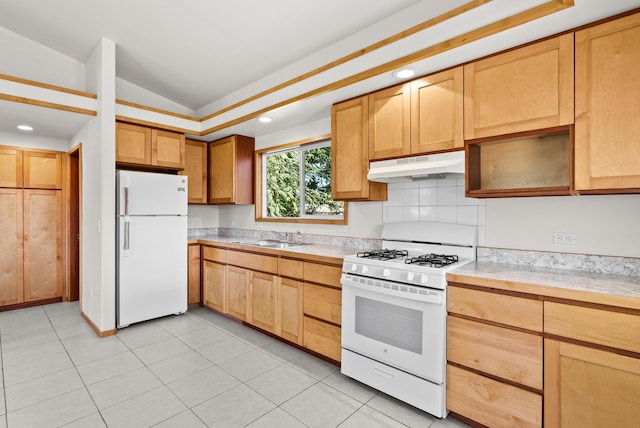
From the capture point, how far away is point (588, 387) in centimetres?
153

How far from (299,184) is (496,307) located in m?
2.70

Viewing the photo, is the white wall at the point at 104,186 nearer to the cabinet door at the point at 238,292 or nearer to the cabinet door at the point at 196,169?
the cabinet door at the point at 196,169

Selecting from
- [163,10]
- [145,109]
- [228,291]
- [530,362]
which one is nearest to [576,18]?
[530,362]

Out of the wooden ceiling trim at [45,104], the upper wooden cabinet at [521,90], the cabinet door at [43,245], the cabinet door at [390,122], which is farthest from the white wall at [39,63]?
the upper wooden cabinet at [521,90]

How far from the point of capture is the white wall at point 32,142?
13.3 feet

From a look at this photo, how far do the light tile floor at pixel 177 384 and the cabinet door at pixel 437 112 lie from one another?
1.82m

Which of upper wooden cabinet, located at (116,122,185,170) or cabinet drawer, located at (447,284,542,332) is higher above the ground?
upper wooden cabinet, located at (116,122,185,170)

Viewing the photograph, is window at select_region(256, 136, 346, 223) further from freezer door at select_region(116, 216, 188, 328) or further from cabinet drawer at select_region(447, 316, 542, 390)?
cabinet drawer at select_region(447, 316, 542, 390)

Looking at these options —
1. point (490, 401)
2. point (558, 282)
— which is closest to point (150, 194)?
point (490, 401)

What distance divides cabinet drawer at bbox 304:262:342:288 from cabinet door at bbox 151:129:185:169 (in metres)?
2.41

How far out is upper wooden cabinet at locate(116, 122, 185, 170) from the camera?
144 inches

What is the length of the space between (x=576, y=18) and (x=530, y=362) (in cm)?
183

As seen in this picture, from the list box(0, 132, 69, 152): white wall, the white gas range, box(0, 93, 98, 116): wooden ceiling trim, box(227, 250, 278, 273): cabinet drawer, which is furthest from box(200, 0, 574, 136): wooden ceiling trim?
box(0, 132, 69, 152): white wall

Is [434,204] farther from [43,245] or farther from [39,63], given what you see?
[43,245]
